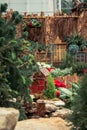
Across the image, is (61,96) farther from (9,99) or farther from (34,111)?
(9,99)

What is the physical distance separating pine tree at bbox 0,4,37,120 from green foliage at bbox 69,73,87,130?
227 cm

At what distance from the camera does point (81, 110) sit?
18.4 ft

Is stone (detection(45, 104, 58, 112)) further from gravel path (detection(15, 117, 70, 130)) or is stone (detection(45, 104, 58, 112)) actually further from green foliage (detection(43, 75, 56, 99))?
gravel path (detection(15, 117, 70, 130))

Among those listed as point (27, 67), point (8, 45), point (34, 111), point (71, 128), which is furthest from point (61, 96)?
point (71, 128)

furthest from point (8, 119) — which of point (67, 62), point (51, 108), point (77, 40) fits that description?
point (77, 40)

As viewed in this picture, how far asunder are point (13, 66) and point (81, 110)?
2.74 m

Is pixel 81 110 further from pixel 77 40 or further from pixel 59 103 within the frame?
pixel 77 40

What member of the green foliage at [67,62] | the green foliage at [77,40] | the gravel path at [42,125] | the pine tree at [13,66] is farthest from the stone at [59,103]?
the green foliage at [77,40]

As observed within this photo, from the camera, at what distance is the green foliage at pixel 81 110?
5.54 meters

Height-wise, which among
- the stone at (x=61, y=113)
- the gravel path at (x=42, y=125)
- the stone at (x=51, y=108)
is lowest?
the stone at (x=51, y=108)

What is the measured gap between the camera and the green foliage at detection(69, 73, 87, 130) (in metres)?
5.54

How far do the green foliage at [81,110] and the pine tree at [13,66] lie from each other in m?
2.27

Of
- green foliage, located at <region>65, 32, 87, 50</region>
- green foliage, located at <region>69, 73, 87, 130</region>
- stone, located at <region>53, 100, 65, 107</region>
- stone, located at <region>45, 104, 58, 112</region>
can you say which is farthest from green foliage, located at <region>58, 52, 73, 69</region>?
green foliage, located at <region>69, 73, 87, 130</region>

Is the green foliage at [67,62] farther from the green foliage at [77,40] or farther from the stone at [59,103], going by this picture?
the stone at [59,103]
